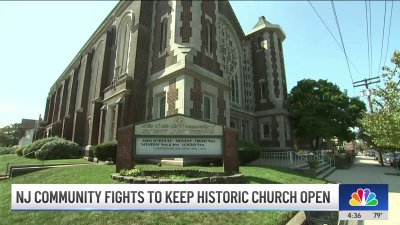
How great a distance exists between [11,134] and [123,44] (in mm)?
80146

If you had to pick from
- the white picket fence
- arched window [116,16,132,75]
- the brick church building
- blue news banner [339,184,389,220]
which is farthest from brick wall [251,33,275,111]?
blue news banner [339,184,389,220]

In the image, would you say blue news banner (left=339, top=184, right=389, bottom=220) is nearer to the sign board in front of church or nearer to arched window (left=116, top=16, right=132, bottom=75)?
the sign board in front of church

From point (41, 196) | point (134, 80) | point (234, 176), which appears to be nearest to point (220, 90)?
point (134, 80)

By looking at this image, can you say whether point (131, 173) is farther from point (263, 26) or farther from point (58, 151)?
point (263, 26)

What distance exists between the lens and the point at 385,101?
15.7 metres

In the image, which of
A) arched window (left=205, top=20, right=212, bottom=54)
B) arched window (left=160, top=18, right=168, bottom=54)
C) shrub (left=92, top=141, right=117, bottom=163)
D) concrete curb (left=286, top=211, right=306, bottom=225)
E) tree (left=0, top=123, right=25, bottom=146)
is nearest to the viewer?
concrete curb (left=286, top=211, right=306, bottom=225)

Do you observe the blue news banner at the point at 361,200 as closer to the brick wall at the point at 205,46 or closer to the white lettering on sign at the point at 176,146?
the white lettering on sign at the point at 176,146

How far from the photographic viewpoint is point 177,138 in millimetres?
7367

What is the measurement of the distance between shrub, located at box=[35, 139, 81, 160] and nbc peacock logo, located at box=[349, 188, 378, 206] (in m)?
18.5

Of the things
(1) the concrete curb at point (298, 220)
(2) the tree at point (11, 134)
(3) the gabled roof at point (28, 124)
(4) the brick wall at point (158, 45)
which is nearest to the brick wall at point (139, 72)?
(4) the brick wall at point (158, 45)

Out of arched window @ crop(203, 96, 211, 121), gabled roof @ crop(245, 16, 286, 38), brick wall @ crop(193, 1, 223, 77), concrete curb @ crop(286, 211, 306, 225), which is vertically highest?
gabled roof @ crop(245, 16, 286, 38)

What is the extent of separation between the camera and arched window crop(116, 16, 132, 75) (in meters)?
18.0

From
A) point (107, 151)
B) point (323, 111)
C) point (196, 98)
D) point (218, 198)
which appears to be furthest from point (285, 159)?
point (218, 198)

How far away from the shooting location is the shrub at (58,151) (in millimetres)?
17391
